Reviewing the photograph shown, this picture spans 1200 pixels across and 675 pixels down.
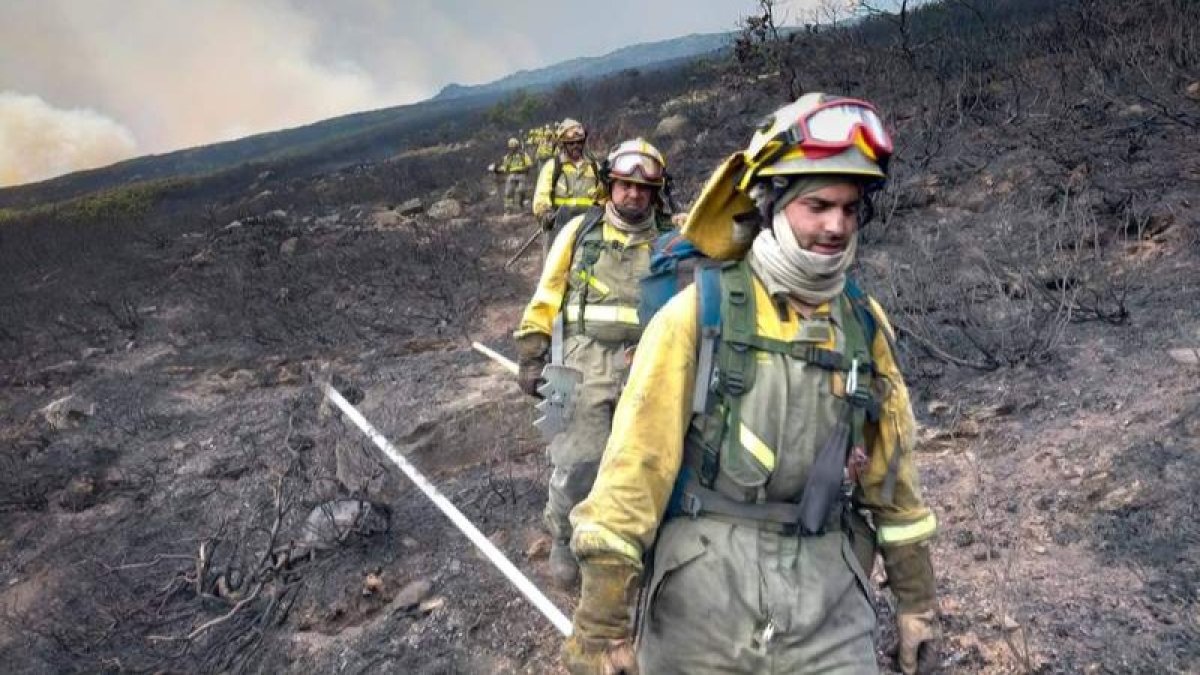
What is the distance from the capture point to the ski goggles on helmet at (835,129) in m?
1.88

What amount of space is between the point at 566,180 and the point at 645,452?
7.35 metres

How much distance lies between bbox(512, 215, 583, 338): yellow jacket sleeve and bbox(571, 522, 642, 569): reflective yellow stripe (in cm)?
243

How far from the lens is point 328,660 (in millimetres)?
4098

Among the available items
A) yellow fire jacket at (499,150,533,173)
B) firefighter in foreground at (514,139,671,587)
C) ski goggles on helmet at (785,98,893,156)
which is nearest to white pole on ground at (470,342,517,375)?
firefighter in foreground at (514,139,671,587)

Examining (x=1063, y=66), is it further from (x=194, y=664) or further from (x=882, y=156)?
(x=194, y=664)

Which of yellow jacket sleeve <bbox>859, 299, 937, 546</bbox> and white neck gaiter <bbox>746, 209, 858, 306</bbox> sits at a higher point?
white neck gaiter <bbox>746, 209, 858, 306</bbox>

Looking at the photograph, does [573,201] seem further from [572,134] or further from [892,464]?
[892,464]

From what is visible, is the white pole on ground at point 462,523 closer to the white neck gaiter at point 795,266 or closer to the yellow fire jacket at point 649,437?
the yellow fire jacket at point 649,437

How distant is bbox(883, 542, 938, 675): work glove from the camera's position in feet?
6.88

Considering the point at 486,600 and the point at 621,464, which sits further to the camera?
the point at 486,600

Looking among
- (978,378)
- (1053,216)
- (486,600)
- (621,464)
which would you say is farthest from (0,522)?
(1053,216)

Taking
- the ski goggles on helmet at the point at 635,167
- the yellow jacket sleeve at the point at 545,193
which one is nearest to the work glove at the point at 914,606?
the ski goggles on helmet at the point at 635,167

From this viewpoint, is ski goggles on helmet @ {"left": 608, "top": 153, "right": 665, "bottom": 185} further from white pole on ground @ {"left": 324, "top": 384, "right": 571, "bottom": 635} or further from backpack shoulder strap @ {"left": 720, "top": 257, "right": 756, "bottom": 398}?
backpack shoulder strap @ {"left": 720, "top": 257, "right": 756, "bottom": 398}

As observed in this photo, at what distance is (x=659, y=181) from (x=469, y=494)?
264cm
